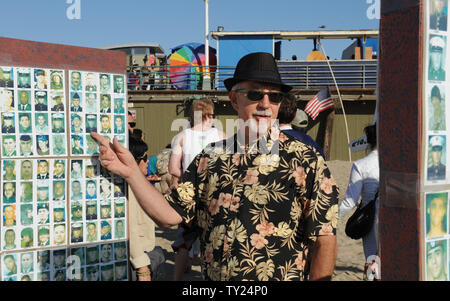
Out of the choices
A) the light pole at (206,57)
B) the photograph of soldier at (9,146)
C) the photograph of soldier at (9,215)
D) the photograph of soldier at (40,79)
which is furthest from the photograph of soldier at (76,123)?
the light pole at (206,57)

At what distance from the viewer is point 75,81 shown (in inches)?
112

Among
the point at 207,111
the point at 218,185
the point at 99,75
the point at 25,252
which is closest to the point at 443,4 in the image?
the point at 218,185

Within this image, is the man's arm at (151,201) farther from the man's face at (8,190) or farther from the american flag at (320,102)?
the american flag at (320,102)

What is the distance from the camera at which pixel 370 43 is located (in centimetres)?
2031

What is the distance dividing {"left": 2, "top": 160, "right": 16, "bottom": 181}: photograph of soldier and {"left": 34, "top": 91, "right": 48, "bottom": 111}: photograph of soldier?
371 mm

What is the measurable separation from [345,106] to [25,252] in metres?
16.2

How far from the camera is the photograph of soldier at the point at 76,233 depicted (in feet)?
9.41

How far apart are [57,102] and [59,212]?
722 millimetres

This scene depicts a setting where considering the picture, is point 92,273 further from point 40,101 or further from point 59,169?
point 40,101

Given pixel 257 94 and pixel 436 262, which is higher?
pixel 257 94

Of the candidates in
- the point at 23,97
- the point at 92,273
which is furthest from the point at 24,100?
the point at 92,273

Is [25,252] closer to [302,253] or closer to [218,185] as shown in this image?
[218,185]

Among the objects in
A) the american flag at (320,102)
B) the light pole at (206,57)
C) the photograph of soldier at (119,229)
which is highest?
the light pole at (206,57)

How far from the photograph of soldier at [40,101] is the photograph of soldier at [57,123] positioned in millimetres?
77
